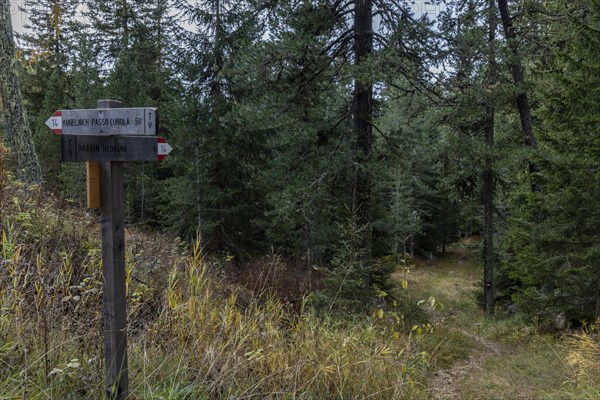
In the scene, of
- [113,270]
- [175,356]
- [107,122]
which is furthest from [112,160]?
[175,356]

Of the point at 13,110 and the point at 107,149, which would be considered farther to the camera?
the point at 13,110

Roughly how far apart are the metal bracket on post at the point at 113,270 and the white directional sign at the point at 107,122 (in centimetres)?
11

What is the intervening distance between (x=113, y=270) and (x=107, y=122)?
2.81ft

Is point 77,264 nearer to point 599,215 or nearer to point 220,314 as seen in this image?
point 220,314

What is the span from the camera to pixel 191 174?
13.0m

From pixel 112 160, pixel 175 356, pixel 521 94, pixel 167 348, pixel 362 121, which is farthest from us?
pixel 521 94

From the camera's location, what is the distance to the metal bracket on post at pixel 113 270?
7.88ft

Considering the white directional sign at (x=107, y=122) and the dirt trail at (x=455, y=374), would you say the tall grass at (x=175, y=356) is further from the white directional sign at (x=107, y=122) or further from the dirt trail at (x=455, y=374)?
the dirt trail at (x=455, y=374)

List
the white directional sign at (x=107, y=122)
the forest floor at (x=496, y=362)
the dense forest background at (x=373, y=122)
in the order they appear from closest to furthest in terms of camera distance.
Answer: the white directional sign at (x=107, y=122), the forest floor at (x=496, y=362), the dense forest background at (x=373, y=122)

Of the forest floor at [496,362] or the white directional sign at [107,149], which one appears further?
the forest floor at [496,362]

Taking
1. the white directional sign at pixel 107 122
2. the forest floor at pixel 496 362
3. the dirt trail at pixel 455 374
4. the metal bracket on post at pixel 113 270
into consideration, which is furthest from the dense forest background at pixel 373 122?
the white directional sign at pixel 107 122

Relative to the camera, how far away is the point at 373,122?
866 centimetres

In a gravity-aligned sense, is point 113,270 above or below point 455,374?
above

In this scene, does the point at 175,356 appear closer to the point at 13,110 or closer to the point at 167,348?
the point at 167,348
